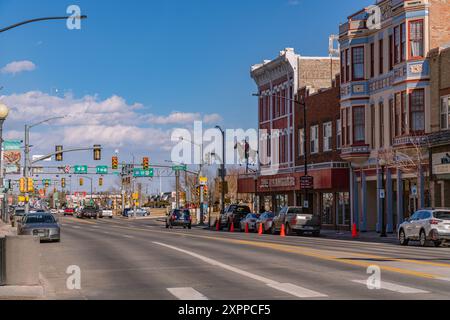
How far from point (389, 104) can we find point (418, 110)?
3.55m

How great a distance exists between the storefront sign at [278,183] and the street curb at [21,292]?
4506 centimetres

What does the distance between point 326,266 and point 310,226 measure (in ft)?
88.0

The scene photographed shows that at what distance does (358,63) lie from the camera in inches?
2030

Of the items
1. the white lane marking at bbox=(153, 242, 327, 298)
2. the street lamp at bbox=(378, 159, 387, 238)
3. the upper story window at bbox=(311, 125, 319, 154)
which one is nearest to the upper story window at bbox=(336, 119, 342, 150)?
the upper story window at bbox=(311, 125, 319, 154)

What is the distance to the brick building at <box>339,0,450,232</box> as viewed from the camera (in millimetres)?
44156

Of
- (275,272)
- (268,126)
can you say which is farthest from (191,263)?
(268,126)

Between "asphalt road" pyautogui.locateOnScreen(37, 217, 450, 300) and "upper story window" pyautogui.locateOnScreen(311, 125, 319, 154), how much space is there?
31692 millimetres

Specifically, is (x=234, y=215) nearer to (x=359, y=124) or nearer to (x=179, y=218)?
(x=179, y=218)

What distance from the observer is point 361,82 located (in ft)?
168

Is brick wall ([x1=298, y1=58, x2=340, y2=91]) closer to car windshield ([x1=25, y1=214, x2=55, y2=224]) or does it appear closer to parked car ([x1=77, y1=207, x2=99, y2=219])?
car windshield ([x1=25, y1=214, x2=55, y2=224])

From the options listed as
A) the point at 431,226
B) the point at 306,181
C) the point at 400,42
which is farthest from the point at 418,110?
the point at 431,226

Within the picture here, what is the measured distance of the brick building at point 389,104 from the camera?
4416 centimetres

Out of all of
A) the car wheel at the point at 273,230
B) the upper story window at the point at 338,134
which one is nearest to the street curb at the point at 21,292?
the car wheel at the point at 273,230
